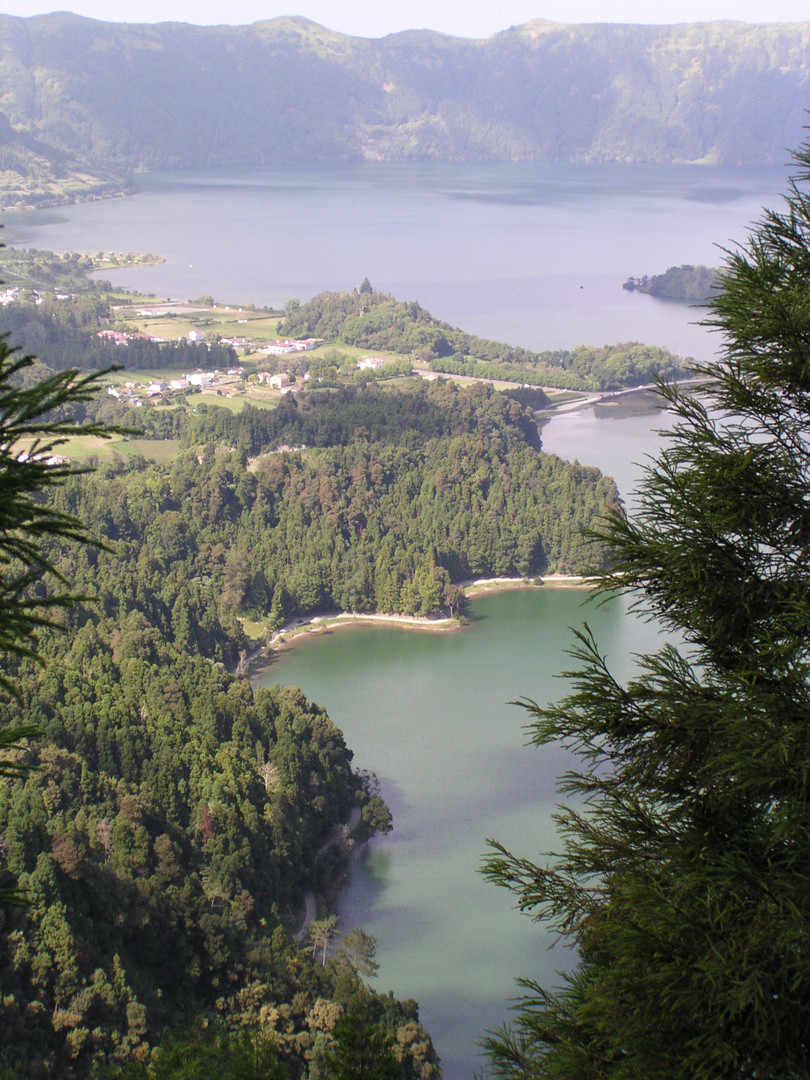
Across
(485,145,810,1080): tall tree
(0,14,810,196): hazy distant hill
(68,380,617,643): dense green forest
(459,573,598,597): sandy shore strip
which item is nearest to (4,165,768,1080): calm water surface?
(459,573,598,597): sandy shore strip

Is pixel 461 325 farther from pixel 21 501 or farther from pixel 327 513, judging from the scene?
pixel 21 501

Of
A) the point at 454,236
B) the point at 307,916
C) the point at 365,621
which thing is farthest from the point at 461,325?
the point at 307,916

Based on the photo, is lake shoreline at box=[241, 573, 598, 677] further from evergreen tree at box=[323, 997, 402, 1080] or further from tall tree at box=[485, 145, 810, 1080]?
tall tree at box=[485, 145, 810, 1080]

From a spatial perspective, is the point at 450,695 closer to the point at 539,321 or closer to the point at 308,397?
the point at 308,397

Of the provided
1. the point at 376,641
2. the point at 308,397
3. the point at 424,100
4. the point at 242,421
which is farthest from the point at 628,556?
the point at 424,100

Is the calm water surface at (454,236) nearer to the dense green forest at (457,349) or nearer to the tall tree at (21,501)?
the dense green forest at (457,349)

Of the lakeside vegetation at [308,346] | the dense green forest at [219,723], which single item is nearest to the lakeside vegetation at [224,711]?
the dense green forest at [219,723]
